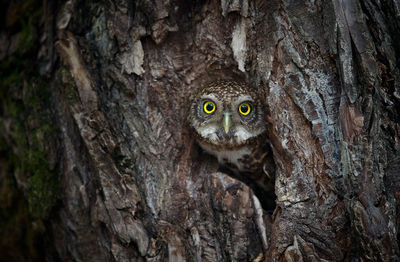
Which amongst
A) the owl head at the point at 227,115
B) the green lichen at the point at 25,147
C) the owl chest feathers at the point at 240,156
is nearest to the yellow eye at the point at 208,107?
the owl head at the point at 227,115

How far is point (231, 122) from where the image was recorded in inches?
98.3

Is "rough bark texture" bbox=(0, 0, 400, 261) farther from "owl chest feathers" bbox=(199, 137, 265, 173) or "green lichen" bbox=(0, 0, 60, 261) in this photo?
"owl chest feathers" bbox=(199, 137, 265, 173)

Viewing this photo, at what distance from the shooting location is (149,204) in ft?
7.14

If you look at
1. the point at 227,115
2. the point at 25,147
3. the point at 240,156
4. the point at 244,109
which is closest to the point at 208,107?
the point at 227,115

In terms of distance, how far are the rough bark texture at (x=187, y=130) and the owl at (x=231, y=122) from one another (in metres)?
0.11

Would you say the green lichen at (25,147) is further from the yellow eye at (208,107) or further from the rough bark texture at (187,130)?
the yellow eye at (208,107)

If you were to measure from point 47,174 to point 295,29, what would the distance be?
191cm

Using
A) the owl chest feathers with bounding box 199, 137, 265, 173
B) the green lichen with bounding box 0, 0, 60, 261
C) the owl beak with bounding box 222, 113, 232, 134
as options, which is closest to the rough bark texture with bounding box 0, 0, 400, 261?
the green lichen with bounding box 0, 0, 60, 261

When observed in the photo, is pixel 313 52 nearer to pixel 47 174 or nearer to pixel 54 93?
pixel 54 93

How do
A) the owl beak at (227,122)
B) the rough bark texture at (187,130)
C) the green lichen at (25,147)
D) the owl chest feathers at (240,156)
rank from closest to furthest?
the rough bark texture at (187,130)
the green lichen at (25,147)
the owl beak at (227,122)
the owl chest feathers at (240,156)

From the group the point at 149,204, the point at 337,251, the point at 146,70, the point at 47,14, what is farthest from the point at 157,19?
the point at 337,251

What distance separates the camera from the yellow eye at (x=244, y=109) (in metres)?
2.51

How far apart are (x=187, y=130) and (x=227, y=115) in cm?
35

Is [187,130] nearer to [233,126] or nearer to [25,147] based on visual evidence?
[233,126]
